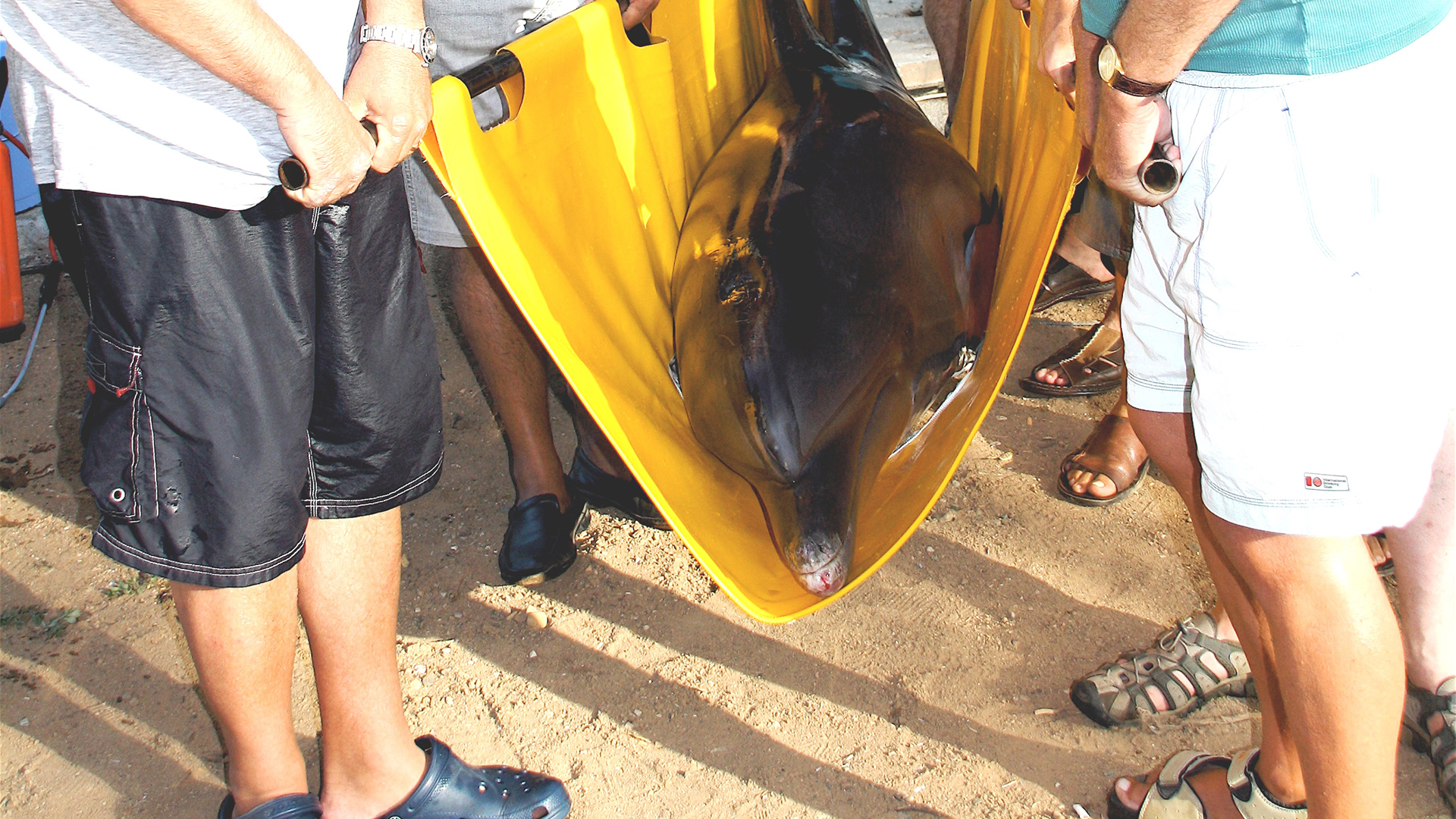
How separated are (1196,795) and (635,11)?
183 centimetres

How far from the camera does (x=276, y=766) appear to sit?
62.3 inches

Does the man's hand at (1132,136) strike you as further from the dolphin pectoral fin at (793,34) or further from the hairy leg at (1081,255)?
the hairy leg at (1081,255)

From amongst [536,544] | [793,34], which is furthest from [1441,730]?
[793,34]

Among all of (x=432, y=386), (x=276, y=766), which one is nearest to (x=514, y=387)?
(x=432, y=386)

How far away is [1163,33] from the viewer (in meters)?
1.18

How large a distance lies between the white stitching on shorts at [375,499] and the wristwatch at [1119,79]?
3.79 ft

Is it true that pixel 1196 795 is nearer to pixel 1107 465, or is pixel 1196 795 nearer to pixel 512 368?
pixel 1107 465

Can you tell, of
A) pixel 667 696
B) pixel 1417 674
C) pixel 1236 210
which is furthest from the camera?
pixel 667 696

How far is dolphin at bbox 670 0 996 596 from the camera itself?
1729 mm

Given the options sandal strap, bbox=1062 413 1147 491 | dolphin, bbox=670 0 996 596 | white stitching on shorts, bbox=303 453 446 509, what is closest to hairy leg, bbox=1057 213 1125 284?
sandal strap, bbox=1062 413 1147 491

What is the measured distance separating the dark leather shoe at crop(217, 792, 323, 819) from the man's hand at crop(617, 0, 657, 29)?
1.56 metres

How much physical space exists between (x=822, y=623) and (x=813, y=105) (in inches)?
43.1

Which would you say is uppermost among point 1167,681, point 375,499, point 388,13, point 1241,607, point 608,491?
point 388,13

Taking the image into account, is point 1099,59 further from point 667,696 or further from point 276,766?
point 276,766
